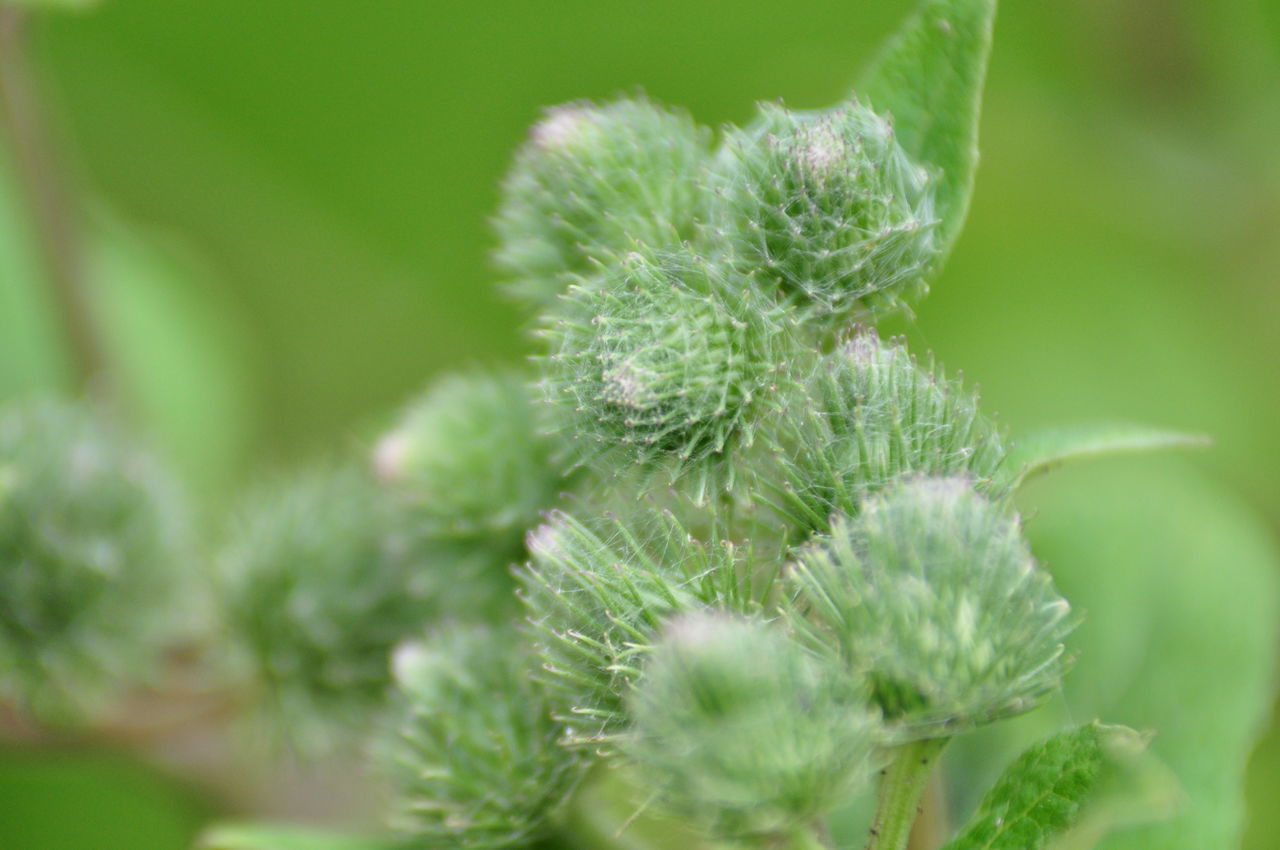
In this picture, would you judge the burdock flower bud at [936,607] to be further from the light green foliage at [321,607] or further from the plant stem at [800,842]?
the light green foliage at [321,607]

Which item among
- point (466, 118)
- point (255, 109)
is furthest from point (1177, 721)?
point (255, 109)

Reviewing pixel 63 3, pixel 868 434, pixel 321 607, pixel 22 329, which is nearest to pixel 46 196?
pixel 63 3

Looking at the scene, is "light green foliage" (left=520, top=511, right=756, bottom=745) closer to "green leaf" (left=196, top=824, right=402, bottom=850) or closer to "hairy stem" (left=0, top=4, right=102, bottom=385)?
"green leaf" (left=196, top=824, right=402, bottom=850)

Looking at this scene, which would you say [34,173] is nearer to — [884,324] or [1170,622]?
[884,324]

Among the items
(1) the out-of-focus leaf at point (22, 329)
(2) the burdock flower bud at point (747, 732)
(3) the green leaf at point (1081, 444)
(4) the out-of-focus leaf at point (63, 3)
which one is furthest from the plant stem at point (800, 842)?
(1) the out-of-focus leaf at point (22, 329)

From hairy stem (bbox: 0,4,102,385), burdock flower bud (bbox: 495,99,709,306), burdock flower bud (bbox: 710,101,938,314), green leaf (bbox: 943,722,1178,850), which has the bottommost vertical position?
green leaf (bbox: 943,722,1178,850)

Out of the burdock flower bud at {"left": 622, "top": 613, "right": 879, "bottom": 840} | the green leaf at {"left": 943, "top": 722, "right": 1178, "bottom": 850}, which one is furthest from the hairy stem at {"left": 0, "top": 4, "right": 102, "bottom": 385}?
the green leaf at {"left": 943, "top": 722, "right": 1178, "bottom": 850}
